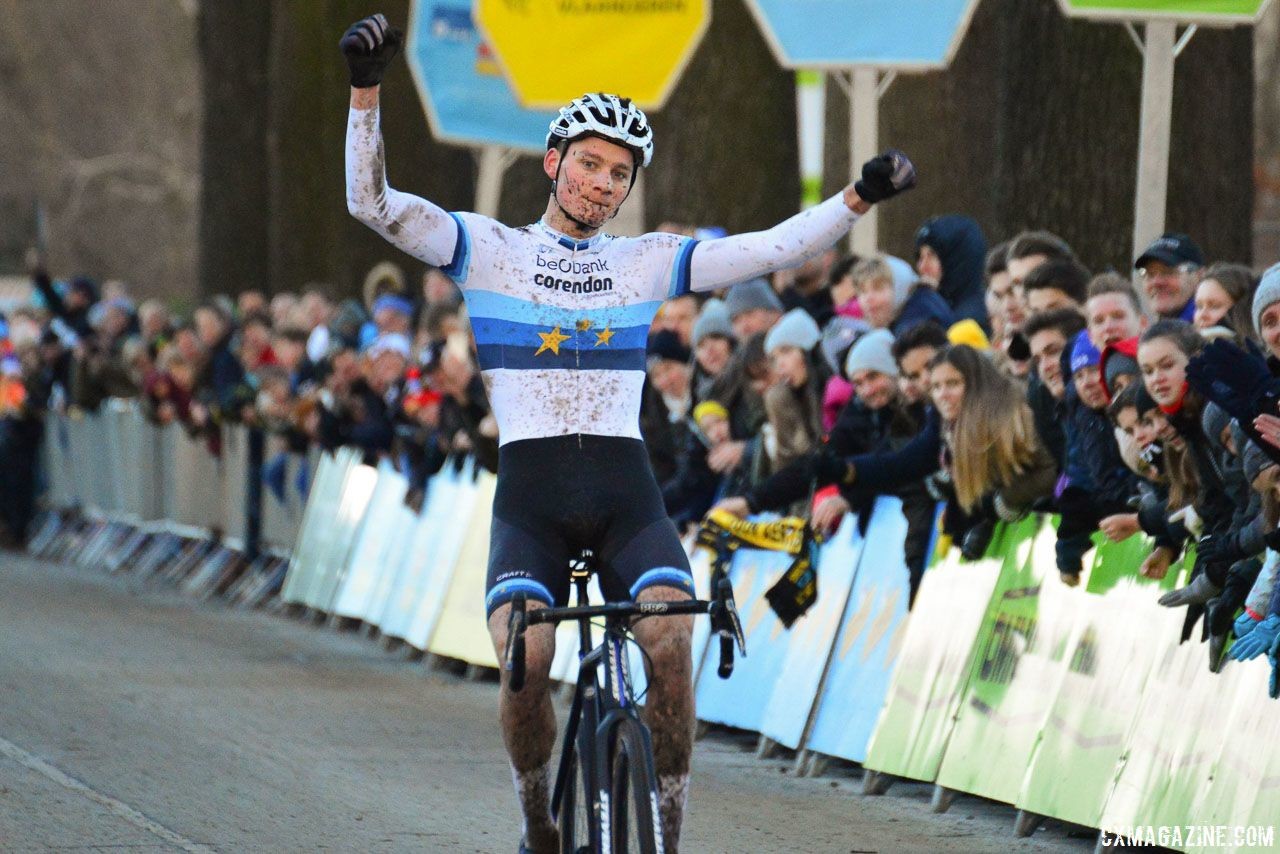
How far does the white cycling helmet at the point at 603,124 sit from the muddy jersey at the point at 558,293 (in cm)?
31

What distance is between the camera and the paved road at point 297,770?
9.28m

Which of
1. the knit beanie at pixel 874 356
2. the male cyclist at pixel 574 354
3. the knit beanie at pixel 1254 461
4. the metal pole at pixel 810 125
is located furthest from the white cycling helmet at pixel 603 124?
the metal pole at pixel 810 125

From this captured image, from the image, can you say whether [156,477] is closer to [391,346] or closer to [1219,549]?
[391,346]

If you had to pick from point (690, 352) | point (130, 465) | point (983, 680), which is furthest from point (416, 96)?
point (983, 680)

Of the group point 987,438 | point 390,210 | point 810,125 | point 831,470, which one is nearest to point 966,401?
point 987,438

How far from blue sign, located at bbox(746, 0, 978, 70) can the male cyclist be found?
5.91 m

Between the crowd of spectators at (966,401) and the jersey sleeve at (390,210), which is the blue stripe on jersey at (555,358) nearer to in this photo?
the jersey sleeve at (390,210)

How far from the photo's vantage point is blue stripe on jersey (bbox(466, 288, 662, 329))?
7590 millimetres

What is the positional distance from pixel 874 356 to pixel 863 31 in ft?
8.58

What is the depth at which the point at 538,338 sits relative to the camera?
7582mm

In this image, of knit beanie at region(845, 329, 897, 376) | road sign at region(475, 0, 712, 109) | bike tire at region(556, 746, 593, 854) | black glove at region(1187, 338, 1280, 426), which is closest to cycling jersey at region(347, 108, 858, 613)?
bike tire at region(556, 746, 593, 854)

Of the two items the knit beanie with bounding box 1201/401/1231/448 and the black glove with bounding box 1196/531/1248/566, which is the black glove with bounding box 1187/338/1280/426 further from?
the black glove with bounding box 1196/531/1248/566

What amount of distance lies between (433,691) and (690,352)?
224 cm

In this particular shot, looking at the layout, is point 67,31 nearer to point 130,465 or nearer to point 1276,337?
point 130,465
